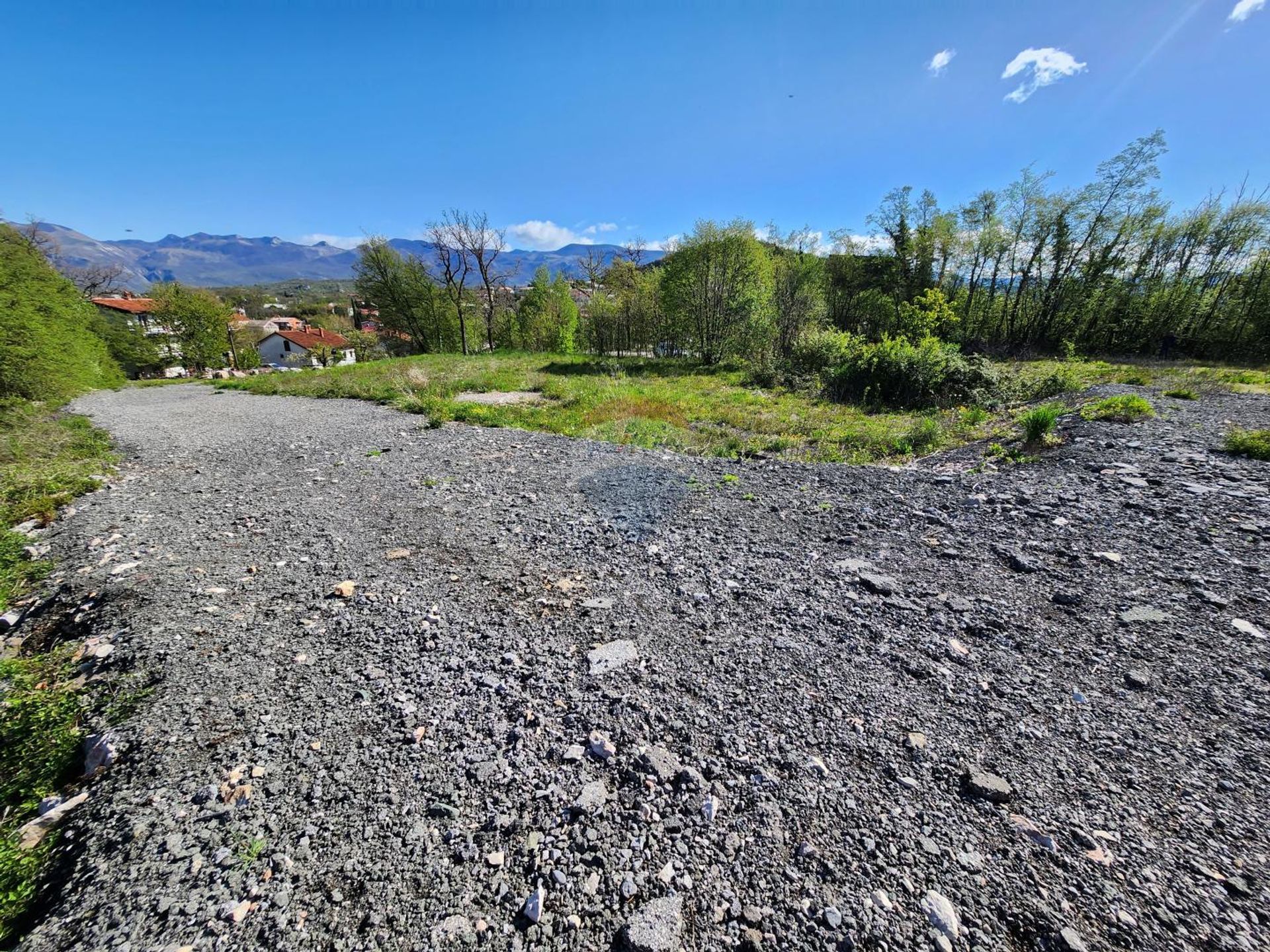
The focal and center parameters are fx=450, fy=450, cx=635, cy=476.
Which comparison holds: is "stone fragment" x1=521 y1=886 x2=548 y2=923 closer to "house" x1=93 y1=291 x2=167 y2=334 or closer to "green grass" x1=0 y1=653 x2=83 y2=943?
"green grass" x1=0 y1=653 x2=83 y2=943

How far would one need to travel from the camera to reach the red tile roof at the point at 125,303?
156 feet

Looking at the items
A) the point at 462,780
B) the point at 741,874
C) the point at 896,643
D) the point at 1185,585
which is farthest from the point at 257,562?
the point at 1185,585

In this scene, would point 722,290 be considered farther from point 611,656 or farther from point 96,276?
point 96,276

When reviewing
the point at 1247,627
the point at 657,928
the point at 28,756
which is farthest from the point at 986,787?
the point at 28,756

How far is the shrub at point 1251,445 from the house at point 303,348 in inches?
2636

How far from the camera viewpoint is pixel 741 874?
2096mm

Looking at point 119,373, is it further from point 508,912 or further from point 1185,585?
point 1185,585

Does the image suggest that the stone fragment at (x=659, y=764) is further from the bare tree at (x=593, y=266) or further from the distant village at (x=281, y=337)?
the bare tree at (x=593, y=266)

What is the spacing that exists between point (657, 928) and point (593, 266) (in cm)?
5251

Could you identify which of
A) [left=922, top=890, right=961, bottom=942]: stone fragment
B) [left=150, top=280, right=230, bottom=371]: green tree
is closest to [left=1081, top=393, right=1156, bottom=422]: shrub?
[left=922, top=890, right=961, bottom=942]: stone fragment

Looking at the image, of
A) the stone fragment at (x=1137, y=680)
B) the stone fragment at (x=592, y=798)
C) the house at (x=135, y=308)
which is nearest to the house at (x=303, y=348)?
the house at (x=135, y=308)

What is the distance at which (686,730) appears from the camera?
Result: 2836 mm

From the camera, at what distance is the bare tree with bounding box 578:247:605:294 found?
47531 millimetres

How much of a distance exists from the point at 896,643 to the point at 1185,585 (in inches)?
114
